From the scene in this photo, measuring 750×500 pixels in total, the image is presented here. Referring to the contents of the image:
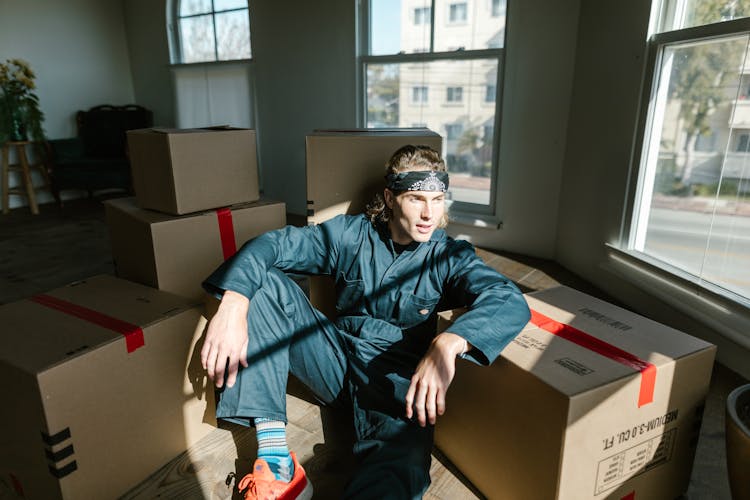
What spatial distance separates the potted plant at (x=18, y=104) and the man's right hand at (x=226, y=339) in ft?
15.3

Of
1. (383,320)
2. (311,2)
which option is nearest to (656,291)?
(383,320)

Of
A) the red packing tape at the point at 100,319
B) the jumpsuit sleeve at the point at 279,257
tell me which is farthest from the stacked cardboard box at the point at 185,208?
the jumpsuit sleeve at the point at 279,257

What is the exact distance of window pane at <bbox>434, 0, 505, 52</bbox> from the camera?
128 inches

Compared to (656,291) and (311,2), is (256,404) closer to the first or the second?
(656,291)

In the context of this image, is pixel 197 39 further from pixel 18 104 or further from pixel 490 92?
pixel 490 92

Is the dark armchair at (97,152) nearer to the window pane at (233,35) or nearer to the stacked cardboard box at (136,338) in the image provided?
the window pane at (233,35)

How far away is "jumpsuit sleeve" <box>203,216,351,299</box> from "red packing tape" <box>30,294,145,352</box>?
22 centimetres

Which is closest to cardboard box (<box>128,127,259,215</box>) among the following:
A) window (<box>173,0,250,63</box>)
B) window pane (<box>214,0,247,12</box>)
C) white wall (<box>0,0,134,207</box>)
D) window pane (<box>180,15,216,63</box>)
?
window (<box>173,0,250,63</box>)

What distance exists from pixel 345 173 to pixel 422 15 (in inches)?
86.0

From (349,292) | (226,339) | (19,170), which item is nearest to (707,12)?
(349,292)

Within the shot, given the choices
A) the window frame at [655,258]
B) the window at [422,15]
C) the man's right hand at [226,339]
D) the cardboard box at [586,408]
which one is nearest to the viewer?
the cardboard box at [586,408]

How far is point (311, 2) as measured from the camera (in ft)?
12.9

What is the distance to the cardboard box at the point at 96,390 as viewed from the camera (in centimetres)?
115

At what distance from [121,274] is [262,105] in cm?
299
